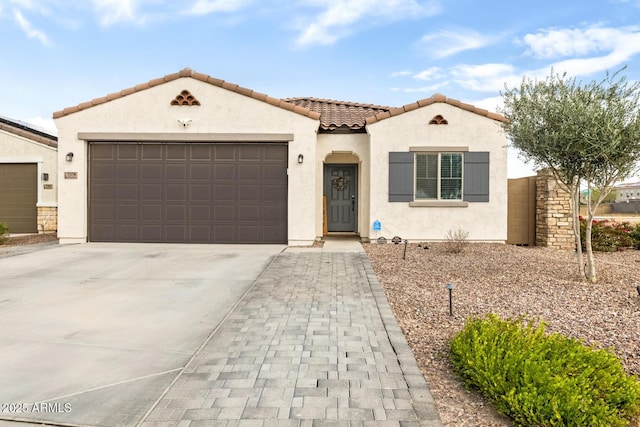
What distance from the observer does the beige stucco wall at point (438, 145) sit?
1106 cm

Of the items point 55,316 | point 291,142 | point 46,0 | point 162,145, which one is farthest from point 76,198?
point 55,316

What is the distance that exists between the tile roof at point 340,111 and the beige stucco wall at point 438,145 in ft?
3.59

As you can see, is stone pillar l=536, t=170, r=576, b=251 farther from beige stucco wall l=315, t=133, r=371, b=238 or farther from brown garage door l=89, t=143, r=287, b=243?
brown garage door l=89, t=143, r=287, b=243

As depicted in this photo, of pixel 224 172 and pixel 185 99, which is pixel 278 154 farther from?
pixel 185 99

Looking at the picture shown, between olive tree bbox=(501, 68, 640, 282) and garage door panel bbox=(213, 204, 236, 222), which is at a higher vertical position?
olive tree bbox=(501, 68, 640, 282)

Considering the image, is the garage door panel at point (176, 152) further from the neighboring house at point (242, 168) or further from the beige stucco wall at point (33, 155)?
the beige stucco wall at point (33, 155)

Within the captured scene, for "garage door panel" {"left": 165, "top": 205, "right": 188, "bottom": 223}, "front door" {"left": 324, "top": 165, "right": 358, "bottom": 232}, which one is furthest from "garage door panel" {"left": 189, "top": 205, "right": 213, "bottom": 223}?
"front door" {"left": 324, "top": 165, "right": 358, "bottom": 232}

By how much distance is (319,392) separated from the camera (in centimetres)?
283

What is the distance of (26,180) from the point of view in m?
13.9

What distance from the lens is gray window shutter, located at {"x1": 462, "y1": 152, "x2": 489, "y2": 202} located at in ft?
36.2

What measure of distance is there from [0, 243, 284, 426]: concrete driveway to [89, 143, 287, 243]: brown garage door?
8.02 feet

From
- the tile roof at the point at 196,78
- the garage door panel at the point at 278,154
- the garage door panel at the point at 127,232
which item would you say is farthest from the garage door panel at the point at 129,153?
the garage door panel at the point at 278,154

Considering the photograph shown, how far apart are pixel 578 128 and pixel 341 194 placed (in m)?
8.14

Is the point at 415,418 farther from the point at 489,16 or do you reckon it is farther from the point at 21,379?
the point at 489,16
